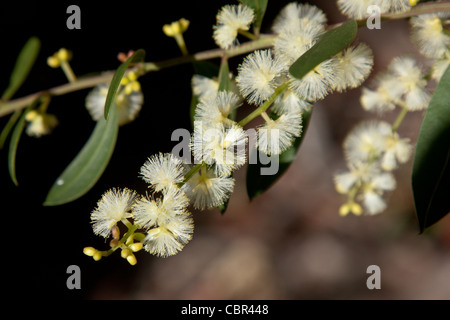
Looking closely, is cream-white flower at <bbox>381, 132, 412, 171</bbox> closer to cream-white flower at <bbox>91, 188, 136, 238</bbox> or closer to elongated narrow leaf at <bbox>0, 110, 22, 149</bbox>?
cream-white flower at <bbox>91, 188, 136, 238</bbox>

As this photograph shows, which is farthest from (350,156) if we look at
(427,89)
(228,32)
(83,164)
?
(83,164)

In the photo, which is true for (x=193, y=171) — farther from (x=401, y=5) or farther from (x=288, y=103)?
(x=401, y=5)

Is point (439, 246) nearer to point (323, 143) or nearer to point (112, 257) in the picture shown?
point (323, 143)

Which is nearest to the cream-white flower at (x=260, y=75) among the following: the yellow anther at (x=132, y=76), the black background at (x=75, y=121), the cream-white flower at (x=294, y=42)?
the cream-white flower at (x=294, y=42)

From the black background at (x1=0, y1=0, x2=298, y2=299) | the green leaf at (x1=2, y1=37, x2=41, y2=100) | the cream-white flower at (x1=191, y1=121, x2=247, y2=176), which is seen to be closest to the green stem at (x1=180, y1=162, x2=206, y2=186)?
the cream-white flower at (x1=191, y1=121, x2=247, y2=176)

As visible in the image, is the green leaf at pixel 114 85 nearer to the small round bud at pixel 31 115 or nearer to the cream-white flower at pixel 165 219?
the cream-white flower at pixel 165 219
